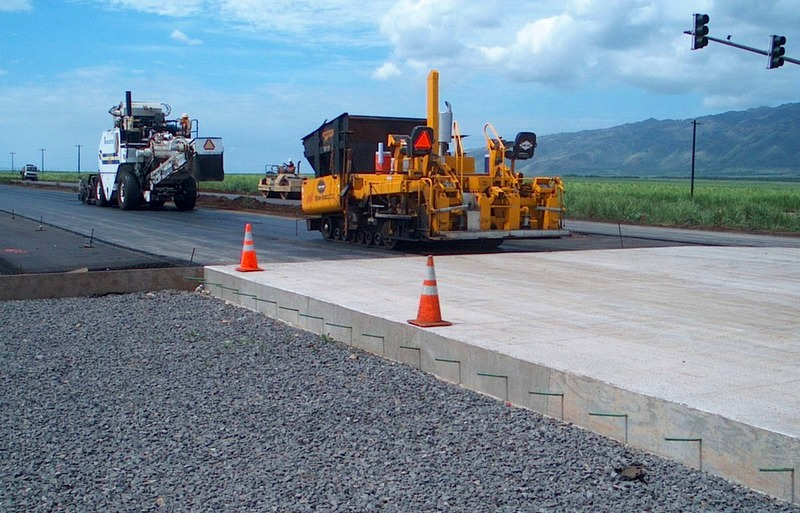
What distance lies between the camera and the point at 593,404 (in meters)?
6.08

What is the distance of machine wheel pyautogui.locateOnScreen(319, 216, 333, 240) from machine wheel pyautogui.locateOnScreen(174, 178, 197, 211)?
12244 mm

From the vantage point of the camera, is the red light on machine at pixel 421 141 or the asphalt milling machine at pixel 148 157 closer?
the red light on machine at pixel 421 141

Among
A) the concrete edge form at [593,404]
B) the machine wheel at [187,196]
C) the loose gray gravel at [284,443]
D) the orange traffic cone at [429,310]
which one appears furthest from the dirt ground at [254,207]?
the orange traffic cone at [429,310]

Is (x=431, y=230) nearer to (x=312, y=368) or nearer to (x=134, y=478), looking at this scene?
(x=312, y=368)

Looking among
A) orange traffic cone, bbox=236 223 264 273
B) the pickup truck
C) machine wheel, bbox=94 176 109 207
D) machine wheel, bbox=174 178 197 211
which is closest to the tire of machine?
orange traffic cone, bbox=236 223 264 273

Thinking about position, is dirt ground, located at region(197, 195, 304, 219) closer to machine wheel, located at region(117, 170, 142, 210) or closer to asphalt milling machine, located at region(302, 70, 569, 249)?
machine wheel, located at region(117, 170, 142, 210)

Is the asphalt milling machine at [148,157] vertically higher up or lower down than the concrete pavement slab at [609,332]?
higher up

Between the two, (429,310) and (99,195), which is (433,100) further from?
(99,195)

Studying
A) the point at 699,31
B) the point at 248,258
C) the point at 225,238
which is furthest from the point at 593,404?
the point at 699,31

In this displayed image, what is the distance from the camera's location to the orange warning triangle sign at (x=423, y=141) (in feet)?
50.3

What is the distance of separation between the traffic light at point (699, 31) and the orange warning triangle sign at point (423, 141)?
49.3 feet

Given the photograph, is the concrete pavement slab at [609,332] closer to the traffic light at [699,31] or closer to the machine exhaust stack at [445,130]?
the machine exhaust stack at [445,130]

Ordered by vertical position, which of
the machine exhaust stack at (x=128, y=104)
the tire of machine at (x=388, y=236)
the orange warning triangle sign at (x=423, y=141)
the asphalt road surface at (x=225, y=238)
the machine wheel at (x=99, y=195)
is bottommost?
the asphalt road surface at (x=225, y=238)

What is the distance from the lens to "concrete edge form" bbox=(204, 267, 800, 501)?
4949 millimetres
